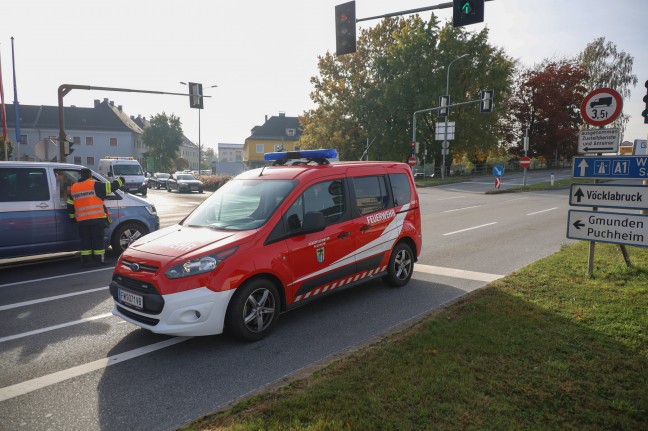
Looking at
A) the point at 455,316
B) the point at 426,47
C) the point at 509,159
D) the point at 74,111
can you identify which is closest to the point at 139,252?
the point at 455,316

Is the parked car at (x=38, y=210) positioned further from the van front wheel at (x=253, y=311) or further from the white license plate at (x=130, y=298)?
the van front wheel at (x=253, y=311)

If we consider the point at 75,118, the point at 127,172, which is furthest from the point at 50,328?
the point at 75,118

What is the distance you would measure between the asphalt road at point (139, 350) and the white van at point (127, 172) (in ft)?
69.8

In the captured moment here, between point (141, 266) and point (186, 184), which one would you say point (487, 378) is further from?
point (186, 184)

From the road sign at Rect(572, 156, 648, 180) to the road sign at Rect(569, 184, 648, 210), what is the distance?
0.16 meters

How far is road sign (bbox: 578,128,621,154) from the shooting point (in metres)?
6.77

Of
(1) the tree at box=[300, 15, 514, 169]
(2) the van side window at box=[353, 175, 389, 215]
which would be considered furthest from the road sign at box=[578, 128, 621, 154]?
(1) the tree at box=[300, 15, 514, 169]

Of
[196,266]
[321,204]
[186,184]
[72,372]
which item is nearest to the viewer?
[72,372]

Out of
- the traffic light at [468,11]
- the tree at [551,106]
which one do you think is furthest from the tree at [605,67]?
the traffic light at [468,11]

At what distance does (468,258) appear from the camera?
344 inches

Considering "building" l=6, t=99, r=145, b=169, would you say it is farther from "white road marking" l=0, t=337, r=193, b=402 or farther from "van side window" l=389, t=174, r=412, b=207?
"white road marking" l=0, t=337, r=193, b=402

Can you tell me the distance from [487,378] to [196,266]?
285 cm

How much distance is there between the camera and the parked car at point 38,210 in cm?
759

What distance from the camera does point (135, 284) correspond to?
14.8ft
